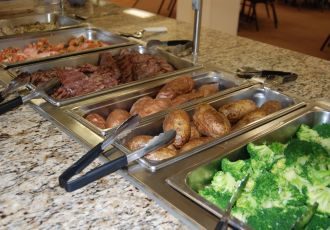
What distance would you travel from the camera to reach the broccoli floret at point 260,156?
0.88m

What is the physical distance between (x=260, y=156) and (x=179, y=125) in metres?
0.22

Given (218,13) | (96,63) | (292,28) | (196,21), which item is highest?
(196,21)

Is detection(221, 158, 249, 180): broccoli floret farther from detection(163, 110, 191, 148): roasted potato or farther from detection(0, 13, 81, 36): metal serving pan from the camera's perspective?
detection(0, 13, 81, 36): metal serving pan

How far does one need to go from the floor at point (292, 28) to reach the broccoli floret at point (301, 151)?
4.46 metres

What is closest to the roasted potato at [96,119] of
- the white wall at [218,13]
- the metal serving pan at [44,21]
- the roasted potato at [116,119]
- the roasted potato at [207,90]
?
the roasted potato at [116,119]

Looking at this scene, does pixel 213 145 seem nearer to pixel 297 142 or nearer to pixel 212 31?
pixel 297 142

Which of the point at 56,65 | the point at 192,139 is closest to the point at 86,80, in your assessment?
the point at 56,65

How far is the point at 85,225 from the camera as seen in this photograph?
2.31 ft

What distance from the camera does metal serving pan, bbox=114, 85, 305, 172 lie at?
89 cm

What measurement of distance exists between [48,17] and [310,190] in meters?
1.93

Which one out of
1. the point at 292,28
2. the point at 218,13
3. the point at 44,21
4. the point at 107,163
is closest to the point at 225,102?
the point at 107,163

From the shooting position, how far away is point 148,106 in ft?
3.74

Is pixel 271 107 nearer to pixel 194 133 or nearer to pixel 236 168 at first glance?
pixel 194 133

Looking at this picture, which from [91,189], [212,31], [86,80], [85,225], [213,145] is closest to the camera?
[85,225]
